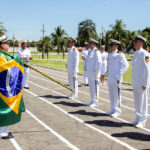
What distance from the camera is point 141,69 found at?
6848 millimetres

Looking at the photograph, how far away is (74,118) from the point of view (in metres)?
7.74

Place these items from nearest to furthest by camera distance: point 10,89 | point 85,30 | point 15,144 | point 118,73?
point 15,144
point 10,89
point 118,73
point 85,30

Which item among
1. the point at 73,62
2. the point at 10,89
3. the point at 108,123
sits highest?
the point at 73,62

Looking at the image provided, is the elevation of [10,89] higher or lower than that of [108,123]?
higher

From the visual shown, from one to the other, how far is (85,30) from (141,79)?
86.8 metres

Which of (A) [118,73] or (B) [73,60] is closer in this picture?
(A) [118,73]

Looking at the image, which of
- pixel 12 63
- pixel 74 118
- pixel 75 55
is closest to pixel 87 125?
pixel 74 118

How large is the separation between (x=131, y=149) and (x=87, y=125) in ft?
6.20

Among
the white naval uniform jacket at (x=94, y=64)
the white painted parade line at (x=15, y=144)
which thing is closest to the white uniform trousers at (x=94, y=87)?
the white naval uniform jacket at (x=94, y=64)

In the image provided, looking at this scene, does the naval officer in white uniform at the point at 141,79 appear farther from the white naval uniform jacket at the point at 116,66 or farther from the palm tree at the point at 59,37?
the palm tree at the point at 59,37

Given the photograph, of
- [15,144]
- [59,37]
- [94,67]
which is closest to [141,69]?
[94,67]

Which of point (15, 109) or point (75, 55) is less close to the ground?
point (75, 55)

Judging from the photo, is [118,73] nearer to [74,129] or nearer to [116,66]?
[116,66]

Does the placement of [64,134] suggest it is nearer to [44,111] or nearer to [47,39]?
[44,111]
